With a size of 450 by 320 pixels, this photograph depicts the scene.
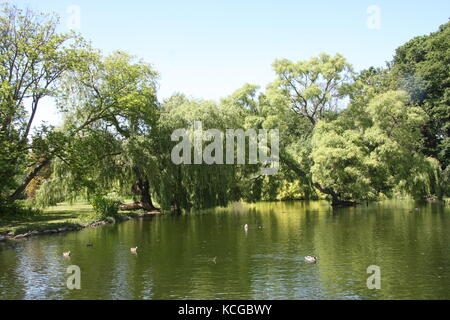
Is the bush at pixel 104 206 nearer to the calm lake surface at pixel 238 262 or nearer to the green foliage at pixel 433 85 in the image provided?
the calm lake surface at pixel 238 262

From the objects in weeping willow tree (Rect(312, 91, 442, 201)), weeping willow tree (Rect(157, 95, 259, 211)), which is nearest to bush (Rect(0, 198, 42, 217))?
weeping willow tree (Rect(157, 95, 259, 211))

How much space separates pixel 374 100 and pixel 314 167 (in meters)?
8.27

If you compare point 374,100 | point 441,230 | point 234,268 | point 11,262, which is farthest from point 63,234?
point 374,100

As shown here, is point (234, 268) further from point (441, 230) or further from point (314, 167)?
point (314, 167)

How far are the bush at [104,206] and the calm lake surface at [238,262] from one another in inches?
168

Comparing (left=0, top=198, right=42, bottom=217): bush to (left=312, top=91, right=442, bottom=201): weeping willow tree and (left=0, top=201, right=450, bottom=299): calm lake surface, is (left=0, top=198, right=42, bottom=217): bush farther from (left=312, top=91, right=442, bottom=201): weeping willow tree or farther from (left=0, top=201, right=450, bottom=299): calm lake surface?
(left=312, top=91, right=442, bottom=201): weeping willow tree

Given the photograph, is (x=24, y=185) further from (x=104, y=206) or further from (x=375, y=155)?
(x=375, y=155)

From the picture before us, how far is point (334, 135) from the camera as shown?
135 feet

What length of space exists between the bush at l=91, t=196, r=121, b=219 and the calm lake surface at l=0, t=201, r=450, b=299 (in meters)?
4.27

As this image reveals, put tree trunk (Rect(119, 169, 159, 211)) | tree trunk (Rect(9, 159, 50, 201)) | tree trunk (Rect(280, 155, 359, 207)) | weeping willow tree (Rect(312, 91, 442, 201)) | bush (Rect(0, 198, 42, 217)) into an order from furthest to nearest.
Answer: tree trunk (Rect(280, 155, 359, 207))
weeping willow tree (Rect(312, 91, 442, 201))
tree trunk (Rect(119, 169, 159, 211))
tree trunk (Rect(9, 159, 50, 201))
bush (Rect(0, 198, 42, 217))

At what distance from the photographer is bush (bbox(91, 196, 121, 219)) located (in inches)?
1290

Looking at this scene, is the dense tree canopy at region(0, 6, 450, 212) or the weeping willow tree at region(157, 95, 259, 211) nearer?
the dense tree canopy at region(0, 6, 450, 212)

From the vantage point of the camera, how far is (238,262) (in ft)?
56.2

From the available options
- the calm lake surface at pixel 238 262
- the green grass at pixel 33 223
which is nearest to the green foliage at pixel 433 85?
the calm lake surface at pixel 238 262
